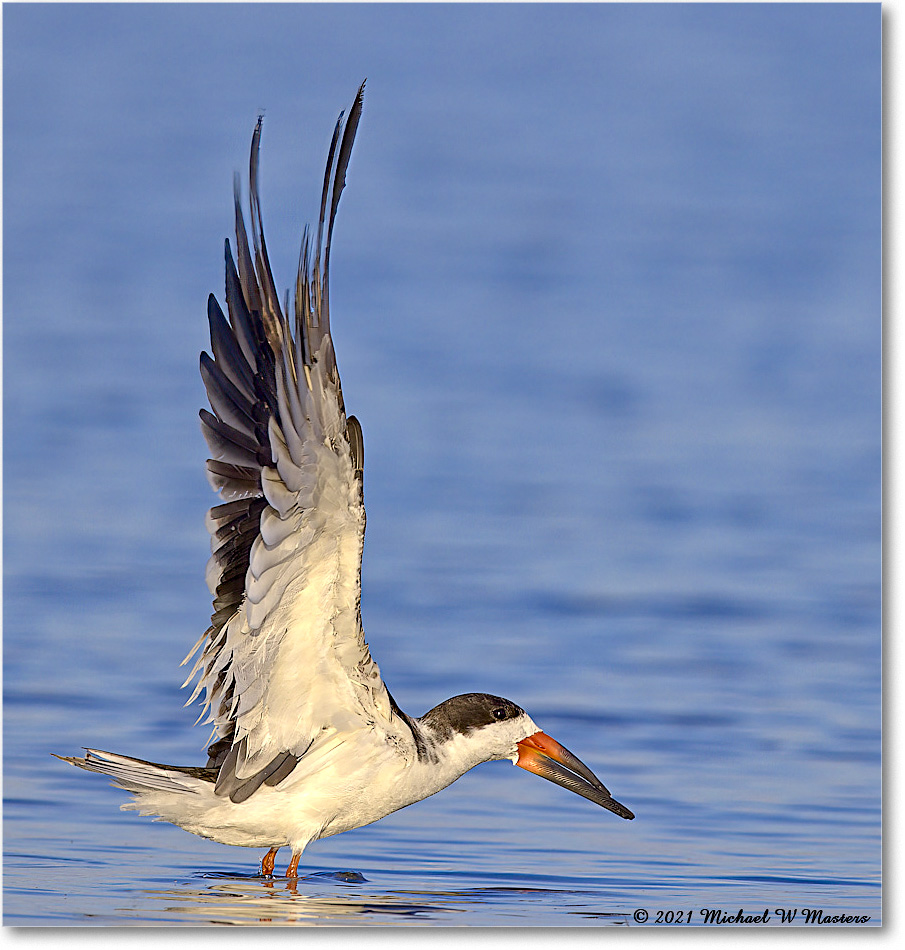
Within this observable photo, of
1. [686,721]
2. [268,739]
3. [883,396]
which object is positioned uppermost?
[883,396]

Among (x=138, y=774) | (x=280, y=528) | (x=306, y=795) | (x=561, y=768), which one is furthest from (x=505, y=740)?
(x=280, y=528)

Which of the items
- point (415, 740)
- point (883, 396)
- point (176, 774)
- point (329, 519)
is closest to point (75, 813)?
point (176, 774)

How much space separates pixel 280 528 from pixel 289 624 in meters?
0.49

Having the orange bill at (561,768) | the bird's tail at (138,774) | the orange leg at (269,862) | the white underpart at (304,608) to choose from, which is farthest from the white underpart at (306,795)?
the orange bill at (561,768)

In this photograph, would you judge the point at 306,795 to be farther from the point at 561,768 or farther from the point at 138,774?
the point at 561,768

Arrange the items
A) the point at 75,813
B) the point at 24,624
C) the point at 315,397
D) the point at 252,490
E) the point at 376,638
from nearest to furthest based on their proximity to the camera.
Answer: the point at 315,397
the point at 252,490
the point at 75,813
the point at 24,624
the point at 376,638

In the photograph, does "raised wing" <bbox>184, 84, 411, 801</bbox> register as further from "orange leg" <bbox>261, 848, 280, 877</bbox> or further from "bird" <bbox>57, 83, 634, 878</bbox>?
"orange leg" <bbox>261, 848, 280, 877</bbox>

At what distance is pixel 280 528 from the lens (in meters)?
6.29

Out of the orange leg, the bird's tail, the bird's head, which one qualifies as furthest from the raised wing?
the orange leg

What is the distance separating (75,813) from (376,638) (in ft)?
11.3

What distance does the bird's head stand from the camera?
24.8ft

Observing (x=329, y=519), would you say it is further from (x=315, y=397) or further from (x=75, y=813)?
(x=75, y=813)

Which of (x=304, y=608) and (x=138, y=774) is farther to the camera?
(x=138, y=774)

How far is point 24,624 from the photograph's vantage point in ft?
31.2
